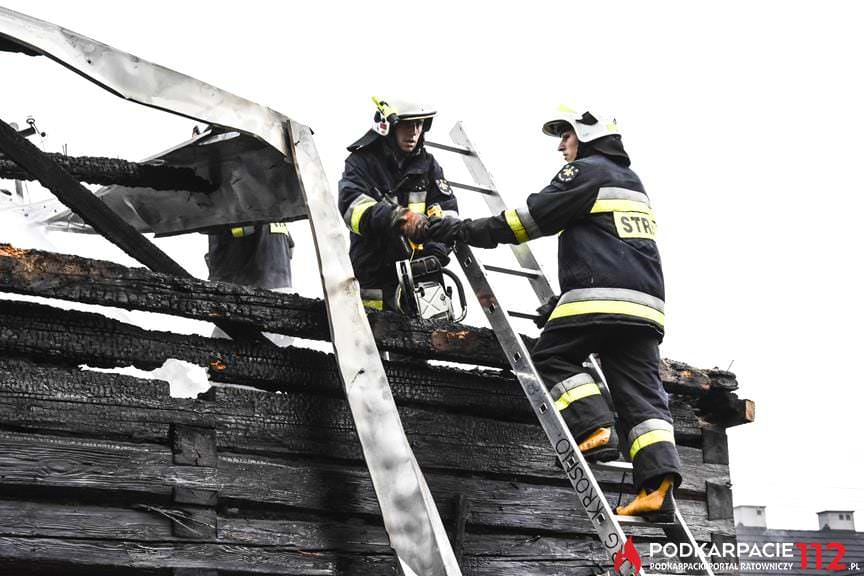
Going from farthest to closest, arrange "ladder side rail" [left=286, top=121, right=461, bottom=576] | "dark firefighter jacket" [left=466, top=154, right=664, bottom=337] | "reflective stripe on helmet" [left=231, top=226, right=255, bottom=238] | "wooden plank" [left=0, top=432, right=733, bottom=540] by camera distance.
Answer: "reflective stripe on helmet" [left=231, top=226, right=255, bottom=238]
"dark firefighter jacket" [left=466, top=154, right=664, bottom=337]
"wooden plank" [left=0, top=432, right=733, bottom=540]
"ladder side rail" [left=286, top=121, right=461, bottom=576]

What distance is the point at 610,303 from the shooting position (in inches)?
181

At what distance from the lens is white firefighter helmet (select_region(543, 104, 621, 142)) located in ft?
16.4

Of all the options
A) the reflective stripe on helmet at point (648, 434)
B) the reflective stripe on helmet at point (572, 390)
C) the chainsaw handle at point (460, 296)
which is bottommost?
the reflective stripe on helmet at point (648, 434)

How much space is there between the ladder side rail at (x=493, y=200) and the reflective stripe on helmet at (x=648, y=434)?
4.62 ft

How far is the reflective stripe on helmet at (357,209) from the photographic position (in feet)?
17.7

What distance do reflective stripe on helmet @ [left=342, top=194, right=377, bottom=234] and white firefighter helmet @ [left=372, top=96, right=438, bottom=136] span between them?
1.45ft

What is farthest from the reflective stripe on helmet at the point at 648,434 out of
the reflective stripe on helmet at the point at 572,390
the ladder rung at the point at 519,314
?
the ladder rung at the point at 519,314

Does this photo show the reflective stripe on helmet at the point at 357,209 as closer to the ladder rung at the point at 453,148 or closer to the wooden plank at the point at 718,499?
the ladder rung at the point at 453,148

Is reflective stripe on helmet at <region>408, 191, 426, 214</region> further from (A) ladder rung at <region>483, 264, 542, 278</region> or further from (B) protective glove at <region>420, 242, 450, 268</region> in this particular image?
(A) ladder rung at <region>483, 264, 542, 278</region>

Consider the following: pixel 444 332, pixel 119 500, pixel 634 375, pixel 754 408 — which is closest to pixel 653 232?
pixel 634 375

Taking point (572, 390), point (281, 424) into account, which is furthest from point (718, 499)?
point (281, 424)

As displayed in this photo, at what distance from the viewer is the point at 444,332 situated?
190 inches

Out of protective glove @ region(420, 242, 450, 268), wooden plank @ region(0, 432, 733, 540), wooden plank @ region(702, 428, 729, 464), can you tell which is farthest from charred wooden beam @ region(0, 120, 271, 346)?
wooden plank @ region(702, 428, 729, 464)

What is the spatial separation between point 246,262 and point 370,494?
102 inches
